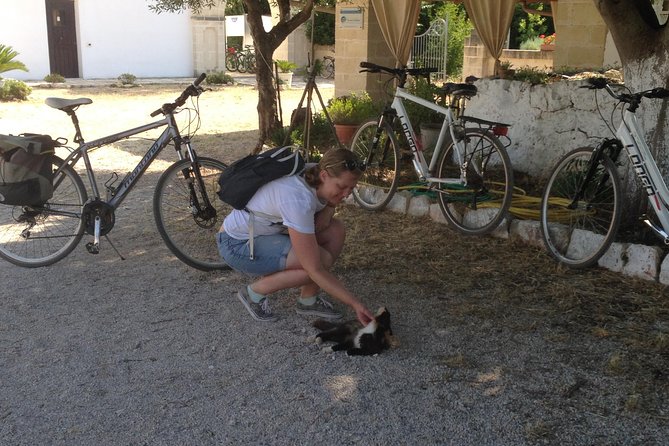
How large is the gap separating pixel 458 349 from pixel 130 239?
309 centimetres

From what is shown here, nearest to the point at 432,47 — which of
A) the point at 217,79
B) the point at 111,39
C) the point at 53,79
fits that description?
the point at 217,79

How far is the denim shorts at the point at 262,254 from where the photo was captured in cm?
373

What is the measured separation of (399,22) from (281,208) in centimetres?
672

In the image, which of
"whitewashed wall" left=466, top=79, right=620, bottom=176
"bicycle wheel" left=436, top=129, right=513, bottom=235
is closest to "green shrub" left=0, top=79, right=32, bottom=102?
"whitewashed wall" left=466, top=79, right=620, bottom=176

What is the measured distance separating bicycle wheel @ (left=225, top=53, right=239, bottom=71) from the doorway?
18.6 feet

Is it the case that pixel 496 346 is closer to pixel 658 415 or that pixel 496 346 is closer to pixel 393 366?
pixel 393 366

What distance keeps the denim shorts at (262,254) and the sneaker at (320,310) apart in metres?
0.34

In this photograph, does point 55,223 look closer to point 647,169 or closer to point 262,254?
point 262,254

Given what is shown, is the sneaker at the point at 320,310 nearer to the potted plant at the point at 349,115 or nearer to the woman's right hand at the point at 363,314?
the woman's right hand at the point at 363,314

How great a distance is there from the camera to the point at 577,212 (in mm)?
4738

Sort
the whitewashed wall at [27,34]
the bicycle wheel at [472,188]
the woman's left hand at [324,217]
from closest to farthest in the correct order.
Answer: the woman's left hand at [324,217]
the bicycle wheel at [472,188]
the whitewashed wall at [27,34]

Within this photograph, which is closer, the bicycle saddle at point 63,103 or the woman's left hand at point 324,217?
the woman's left hand at point 324,217

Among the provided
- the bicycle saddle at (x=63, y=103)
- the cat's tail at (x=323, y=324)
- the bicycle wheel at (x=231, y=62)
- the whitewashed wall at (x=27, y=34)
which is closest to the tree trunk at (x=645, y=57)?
the cat's tail at (x=323, y=324)

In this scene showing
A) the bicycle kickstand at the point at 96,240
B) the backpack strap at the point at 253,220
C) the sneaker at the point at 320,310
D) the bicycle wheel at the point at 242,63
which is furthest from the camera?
the bicycle wheel at the point at 242,63
